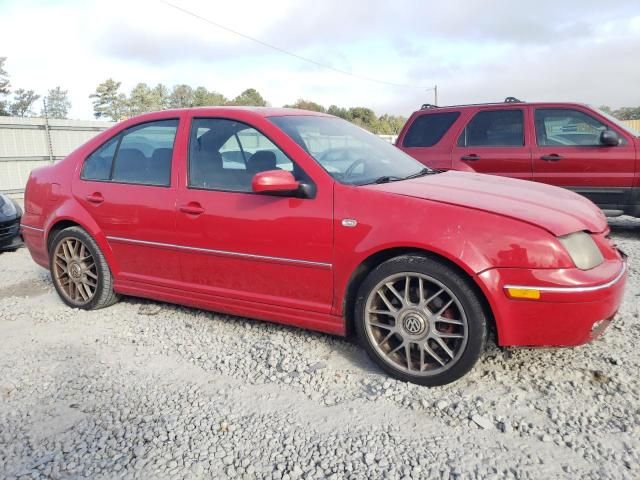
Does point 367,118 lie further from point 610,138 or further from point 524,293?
point 524,293

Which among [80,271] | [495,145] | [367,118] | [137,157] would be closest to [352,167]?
[137,157]

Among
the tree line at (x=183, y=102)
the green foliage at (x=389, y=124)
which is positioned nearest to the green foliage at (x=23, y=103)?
the tree line at (x=183, y=102)

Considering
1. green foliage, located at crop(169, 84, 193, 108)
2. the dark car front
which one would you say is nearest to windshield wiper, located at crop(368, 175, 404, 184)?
the dark car front

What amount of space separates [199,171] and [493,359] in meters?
2.34

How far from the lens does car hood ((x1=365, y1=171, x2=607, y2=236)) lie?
110 inches

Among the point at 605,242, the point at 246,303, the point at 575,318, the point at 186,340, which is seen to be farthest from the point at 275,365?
the point at 605,242

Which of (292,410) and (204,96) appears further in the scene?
(204,96)

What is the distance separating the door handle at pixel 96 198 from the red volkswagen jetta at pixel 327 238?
0.01m

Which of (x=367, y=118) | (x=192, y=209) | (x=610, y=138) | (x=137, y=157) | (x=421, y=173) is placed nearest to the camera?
(x=192, y=209)

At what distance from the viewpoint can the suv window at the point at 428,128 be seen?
7.29 meters

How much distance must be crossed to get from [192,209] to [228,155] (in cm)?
46

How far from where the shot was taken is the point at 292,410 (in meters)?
2.75

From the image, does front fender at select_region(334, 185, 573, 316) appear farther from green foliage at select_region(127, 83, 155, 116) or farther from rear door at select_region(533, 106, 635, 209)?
green foliage at select_region(127, 83, 155, 116)

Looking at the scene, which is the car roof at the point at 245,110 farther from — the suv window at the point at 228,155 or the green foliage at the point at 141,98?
the green foliage at the point at 141,98
